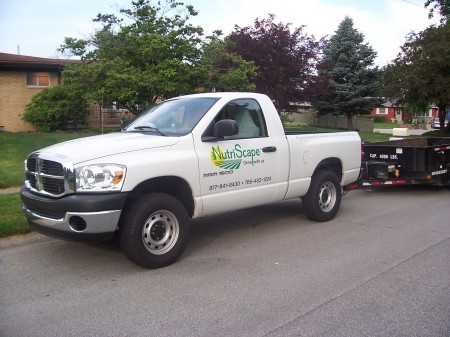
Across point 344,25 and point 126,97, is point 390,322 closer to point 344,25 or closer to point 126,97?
point 126,97

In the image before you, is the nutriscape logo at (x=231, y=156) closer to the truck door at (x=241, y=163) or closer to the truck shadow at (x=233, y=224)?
the truck door at (x=241, y=163)

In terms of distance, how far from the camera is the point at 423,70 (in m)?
23.0

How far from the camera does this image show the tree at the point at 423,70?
22.3 meters

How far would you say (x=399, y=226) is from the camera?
711 cm

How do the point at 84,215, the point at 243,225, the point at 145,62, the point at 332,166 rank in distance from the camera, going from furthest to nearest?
1. the point at 145,62
2. the point at 332,166
3. the point at 243,225
4. the point at 84,215

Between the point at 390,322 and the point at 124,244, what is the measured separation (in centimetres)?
271

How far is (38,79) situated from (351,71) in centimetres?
2141

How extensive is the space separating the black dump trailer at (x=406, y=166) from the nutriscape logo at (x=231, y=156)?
428 cm

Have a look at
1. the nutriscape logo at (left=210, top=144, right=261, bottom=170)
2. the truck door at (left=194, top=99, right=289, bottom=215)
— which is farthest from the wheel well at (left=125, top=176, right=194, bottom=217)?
the nutriscape logo at (left=210, top=144, right=261, bottom=170)

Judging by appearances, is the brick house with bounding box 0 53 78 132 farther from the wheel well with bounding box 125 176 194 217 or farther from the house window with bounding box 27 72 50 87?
the wheel well with bounding box 125 176 194 217

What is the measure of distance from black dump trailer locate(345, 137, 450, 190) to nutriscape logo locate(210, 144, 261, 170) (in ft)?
14.0

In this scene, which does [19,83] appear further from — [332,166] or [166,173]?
[166,173]

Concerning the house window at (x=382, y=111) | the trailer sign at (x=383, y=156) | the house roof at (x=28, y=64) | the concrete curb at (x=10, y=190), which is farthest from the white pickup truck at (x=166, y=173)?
the house window at (x=382, y=111)

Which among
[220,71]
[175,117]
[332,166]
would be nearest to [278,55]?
[220,71]
